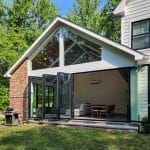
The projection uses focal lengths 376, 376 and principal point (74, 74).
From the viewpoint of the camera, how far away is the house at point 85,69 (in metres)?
16.6

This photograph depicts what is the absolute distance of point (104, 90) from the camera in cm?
2520

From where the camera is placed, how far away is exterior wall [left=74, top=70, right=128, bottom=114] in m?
24.2

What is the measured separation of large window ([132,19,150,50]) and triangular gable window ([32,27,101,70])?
1.85 metres

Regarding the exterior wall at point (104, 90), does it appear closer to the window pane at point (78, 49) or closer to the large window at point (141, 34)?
the window pane at point (78, 49)

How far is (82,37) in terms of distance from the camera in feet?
63.3

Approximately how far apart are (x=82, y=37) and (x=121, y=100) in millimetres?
6679


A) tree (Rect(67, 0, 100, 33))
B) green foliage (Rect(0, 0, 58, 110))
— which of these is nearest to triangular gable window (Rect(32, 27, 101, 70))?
green foliage (Rect(0, 0, 58, 110))

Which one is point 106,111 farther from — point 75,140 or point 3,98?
point 3,98

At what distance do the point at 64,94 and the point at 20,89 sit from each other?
14.2 feet

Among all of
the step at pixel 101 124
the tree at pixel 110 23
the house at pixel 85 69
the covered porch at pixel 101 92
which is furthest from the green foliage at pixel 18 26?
the step at pixel 101 124

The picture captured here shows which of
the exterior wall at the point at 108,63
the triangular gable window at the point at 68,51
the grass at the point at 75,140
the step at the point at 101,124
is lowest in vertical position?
the grass at the point at 75,140

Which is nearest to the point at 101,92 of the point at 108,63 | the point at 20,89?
the point at 20,89

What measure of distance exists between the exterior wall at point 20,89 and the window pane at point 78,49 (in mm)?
3851

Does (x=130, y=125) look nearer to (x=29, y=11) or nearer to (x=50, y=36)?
(x=50, y=36)
